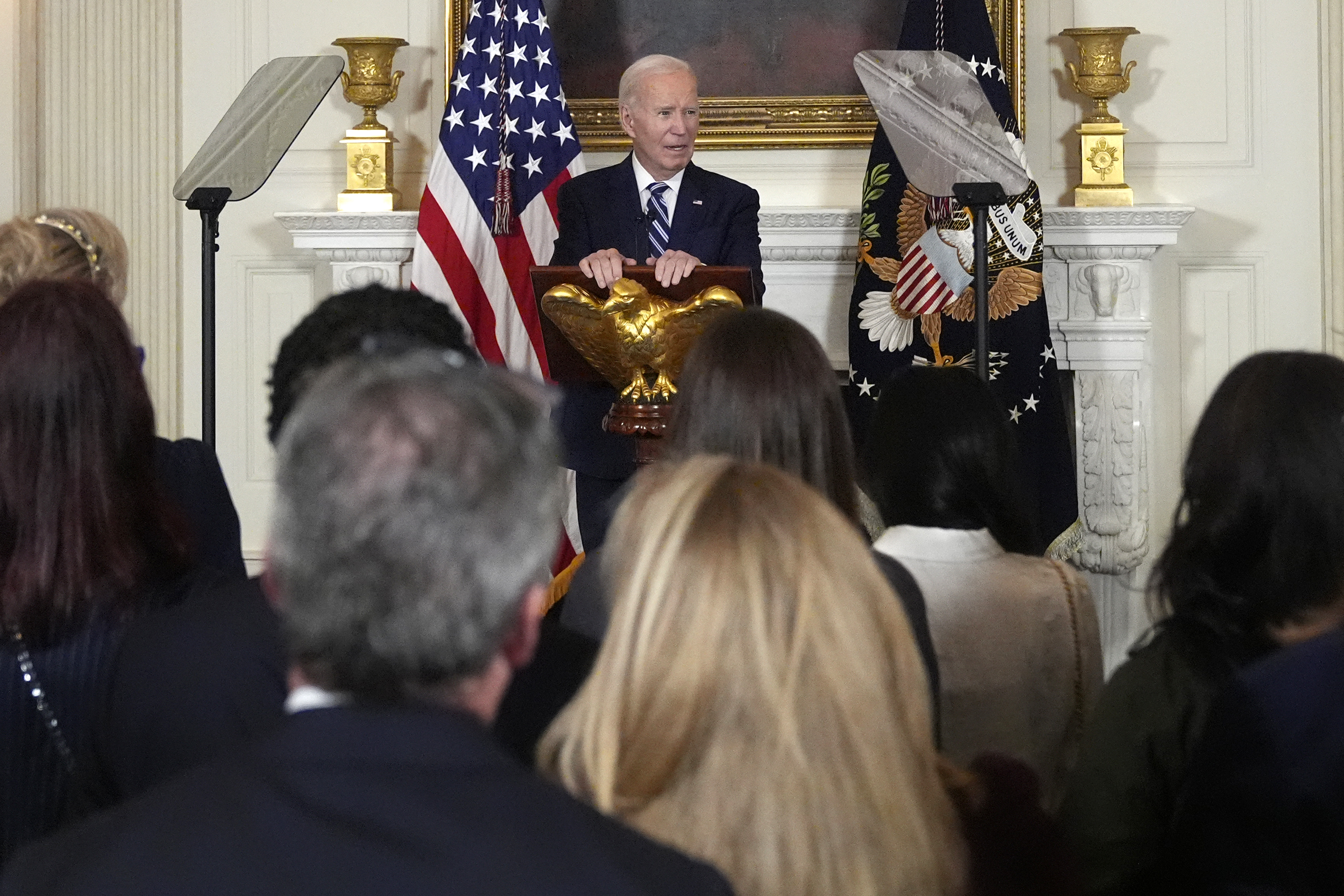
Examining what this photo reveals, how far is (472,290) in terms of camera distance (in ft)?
17.4

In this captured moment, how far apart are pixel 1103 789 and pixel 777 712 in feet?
2.32

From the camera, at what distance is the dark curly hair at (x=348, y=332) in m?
1.90

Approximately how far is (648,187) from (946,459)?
2357 millimetres

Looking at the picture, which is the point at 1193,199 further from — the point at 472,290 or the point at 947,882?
the point at 947,882

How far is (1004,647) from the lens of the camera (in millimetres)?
2316

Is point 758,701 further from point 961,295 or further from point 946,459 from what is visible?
point 961,295

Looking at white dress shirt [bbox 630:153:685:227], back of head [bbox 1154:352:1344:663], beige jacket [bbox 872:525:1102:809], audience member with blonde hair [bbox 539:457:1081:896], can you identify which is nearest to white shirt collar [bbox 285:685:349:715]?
audience member with blonde hair [bbox 539:457:1081:896]

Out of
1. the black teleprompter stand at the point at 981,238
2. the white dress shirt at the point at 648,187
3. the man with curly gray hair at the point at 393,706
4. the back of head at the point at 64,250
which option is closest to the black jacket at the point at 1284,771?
the man with curly gray hair at the point at 393,706

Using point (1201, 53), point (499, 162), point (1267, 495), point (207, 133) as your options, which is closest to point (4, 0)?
point (207, 133)

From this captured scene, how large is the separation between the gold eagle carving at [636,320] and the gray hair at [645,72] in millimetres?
1002

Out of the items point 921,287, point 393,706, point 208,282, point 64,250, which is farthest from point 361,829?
point 921,287

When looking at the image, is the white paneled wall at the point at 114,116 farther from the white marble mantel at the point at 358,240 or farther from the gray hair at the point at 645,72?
the gray hair at the point at 645,72

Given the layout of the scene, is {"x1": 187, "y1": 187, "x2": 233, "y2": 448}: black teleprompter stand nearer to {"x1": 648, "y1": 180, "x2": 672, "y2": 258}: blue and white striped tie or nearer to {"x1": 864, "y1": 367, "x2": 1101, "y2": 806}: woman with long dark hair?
{"x1": 648, "y1": 180, "x2": 672, "y2": 258}: blue and white striped tie

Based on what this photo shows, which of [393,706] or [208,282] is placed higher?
[208,282]
